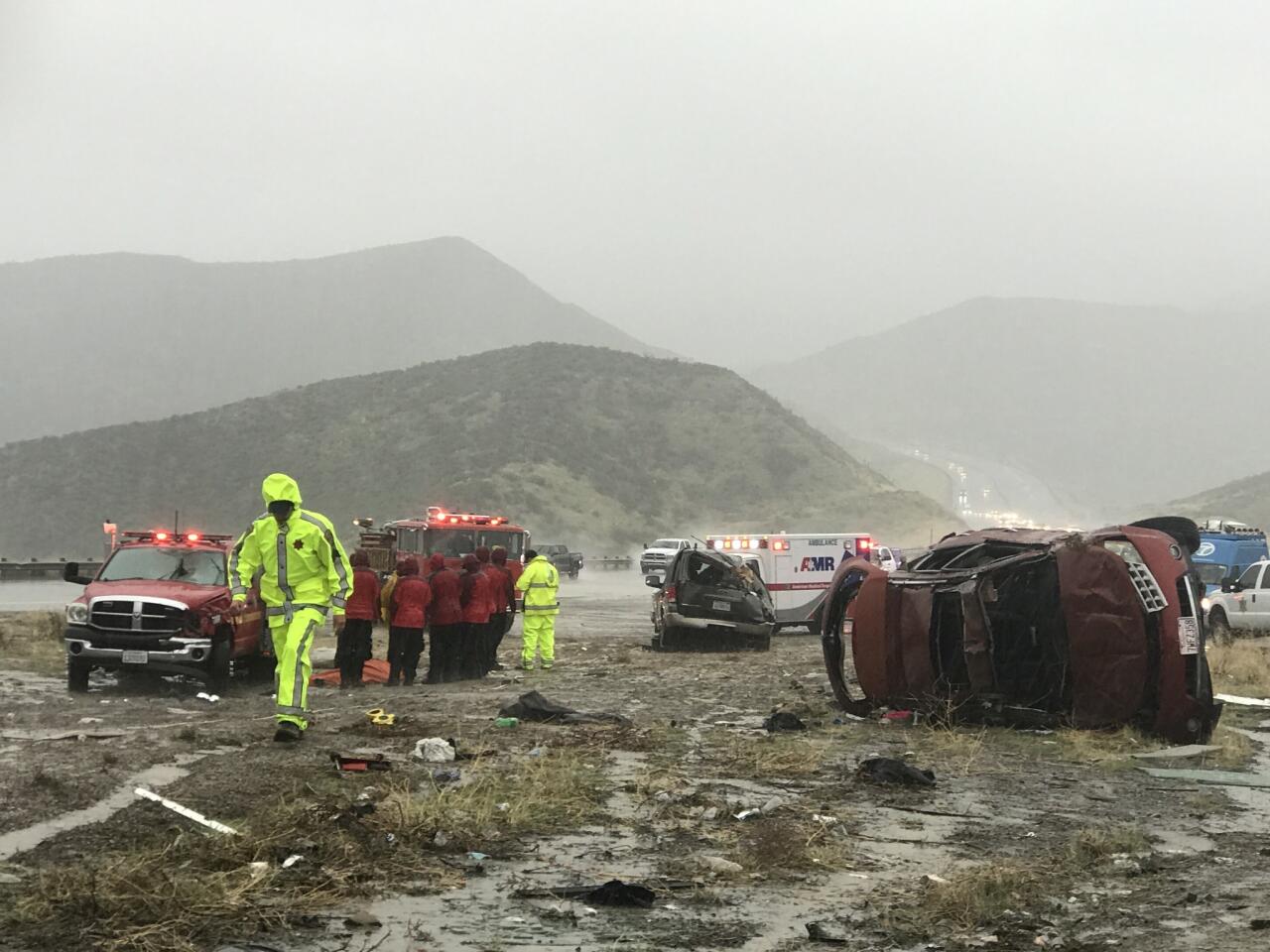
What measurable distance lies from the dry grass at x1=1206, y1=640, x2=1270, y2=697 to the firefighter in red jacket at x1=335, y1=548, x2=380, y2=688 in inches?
352

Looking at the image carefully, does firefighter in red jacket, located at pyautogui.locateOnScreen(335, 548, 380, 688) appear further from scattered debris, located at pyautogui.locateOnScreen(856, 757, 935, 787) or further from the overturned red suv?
scattered debris, located at pyautogui.locateOnScreen(856, 757, 935, 787)

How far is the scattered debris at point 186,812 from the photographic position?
6824 millimetres

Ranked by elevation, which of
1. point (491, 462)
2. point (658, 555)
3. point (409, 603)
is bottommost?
point (409, 603)

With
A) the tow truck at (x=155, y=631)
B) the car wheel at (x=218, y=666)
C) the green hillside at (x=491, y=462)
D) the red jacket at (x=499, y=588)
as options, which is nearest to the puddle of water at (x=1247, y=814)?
the tow truck at (x=155, y=631)

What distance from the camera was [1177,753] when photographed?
10.4 meters

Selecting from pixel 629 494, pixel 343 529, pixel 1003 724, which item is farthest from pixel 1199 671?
pixel 629 494

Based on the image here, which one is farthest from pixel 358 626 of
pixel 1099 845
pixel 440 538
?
pixel 440 538

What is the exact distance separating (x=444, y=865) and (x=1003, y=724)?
658cm

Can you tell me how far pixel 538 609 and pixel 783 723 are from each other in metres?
6.78

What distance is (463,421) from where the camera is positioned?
318ft

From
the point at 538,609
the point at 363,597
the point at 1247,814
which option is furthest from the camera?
the point at 538,609

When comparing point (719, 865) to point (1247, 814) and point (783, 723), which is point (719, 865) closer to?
point (1247, 814)

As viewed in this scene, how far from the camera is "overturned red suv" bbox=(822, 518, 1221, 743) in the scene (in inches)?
419

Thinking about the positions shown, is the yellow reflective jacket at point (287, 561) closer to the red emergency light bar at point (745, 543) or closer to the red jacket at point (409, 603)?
the red jacket at point (409, 603)
